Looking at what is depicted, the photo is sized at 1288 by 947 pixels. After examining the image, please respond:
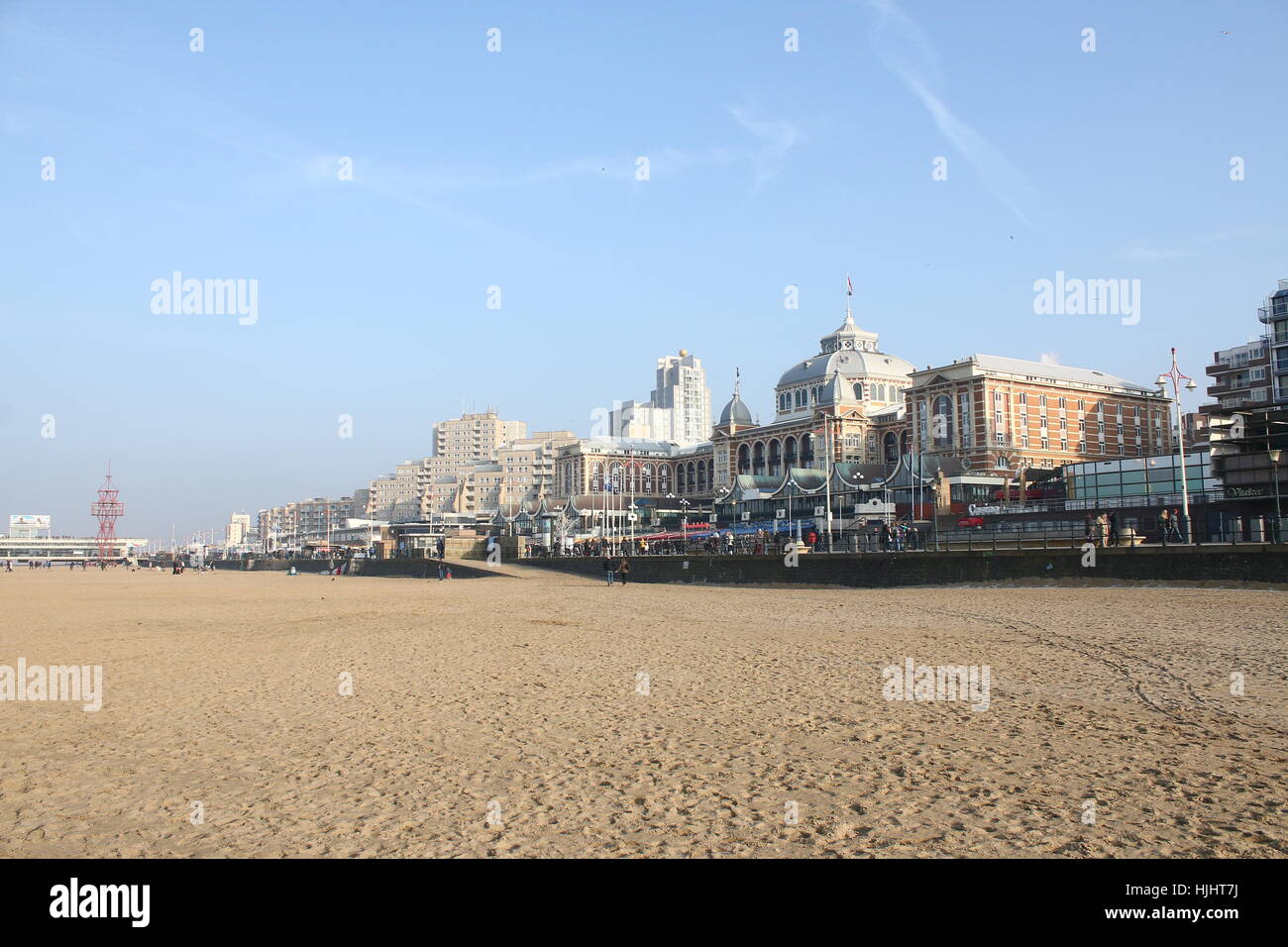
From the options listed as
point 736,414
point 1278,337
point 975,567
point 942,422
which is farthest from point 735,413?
point 975,567

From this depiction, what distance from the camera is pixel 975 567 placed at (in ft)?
132

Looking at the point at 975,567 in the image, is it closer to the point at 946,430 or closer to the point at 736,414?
the point at 946,430

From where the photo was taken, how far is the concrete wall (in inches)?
1237

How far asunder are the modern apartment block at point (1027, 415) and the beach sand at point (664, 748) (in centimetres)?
6707

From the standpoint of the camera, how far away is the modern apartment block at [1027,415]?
86875mm

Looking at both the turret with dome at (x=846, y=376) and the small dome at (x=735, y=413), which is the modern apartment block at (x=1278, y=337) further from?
the small dome at (x=735, y=413)

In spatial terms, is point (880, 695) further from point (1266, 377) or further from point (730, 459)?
point (730, 459)

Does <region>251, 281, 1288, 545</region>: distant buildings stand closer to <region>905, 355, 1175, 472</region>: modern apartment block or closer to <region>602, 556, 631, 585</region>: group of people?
<region>905, 355, 1175, 472</region>: modern apartment block

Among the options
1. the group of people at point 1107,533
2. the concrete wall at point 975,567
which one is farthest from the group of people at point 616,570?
the group of people at point 1107,533

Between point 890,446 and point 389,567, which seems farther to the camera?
point 890,446

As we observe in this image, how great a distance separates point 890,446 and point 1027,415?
22.6m

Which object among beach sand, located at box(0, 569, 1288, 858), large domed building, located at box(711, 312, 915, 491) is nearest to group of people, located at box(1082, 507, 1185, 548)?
beach sand, located at box(0, 569, 1288, 858)
